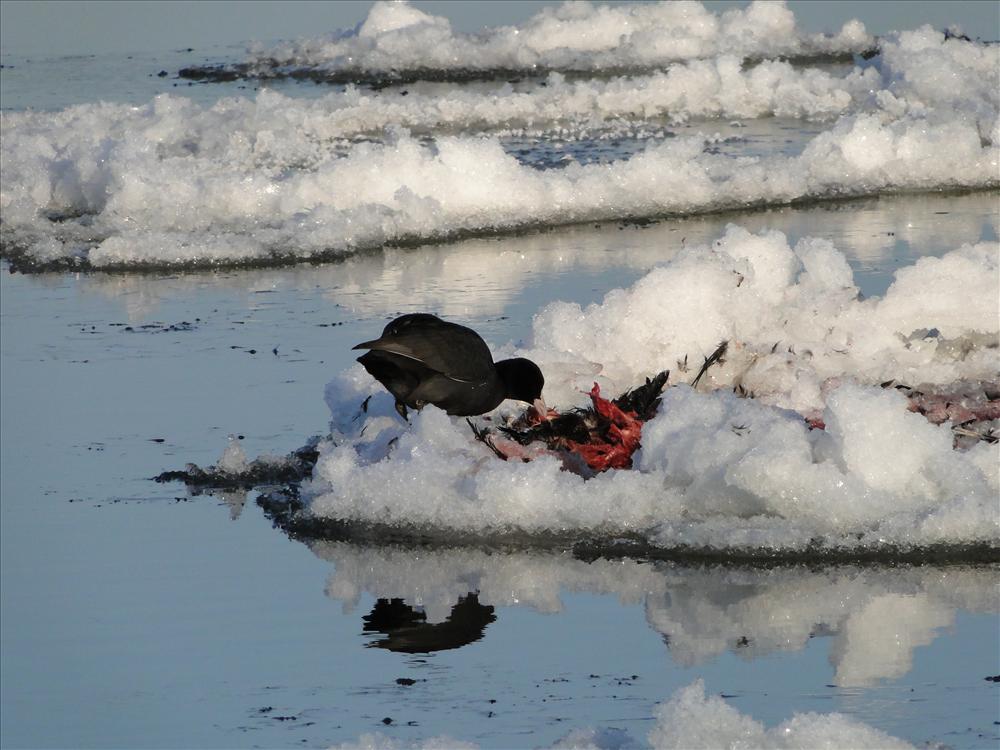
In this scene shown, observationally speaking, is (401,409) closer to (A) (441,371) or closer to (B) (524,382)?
(A) (441,371)

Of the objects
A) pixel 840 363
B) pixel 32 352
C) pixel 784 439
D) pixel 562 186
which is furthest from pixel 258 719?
pixel 562 186

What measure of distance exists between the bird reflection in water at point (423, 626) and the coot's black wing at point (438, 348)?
1.43 meters

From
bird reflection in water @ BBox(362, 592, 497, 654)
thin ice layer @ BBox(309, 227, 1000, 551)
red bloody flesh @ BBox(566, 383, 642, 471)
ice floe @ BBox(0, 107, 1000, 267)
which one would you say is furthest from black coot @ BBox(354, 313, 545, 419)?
ice floe @ BBox(0, 107, 1000, 267)

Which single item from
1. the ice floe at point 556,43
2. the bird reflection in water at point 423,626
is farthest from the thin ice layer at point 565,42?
the bird reflection in water at point 423,626

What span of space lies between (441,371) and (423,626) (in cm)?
171

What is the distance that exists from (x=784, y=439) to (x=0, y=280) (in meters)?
8.05

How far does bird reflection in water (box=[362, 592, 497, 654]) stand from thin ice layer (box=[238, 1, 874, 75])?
2122 cm

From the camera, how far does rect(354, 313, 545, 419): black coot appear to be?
856 cm

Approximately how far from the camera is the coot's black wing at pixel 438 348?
854 cm

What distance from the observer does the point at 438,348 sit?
8.63m

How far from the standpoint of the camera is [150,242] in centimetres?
A: 1484

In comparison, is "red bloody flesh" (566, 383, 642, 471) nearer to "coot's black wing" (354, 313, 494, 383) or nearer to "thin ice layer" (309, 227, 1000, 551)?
"thin ice layer" (309, 227, 1000, 551)

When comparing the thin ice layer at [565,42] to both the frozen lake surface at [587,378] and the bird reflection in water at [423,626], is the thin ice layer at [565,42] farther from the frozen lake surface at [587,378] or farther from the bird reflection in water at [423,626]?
the bird reflection in water at [423,626]

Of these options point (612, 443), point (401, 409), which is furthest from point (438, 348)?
point (612, 443)
